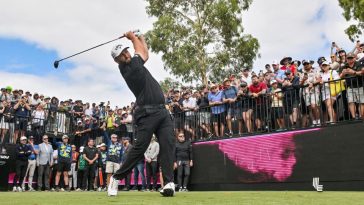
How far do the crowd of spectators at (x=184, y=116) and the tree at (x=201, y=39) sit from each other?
10106 mm

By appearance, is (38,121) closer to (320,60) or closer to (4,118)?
(4,118)

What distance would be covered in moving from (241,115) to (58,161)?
7.96 metres

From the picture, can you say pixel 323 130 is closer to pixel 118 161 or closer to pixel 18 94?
pixel 118 161

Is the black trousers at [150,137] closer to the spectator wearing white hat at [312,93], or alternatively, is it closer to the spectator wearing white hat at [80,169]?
the spectator wearing white hat at [312,93]

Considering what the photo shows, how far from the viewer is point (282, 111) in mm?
11828

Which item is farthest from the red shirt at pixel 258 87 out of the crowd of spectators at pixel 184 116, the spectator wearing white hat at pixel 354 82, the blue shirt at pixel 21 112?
the blue shirt at pixel 21 112

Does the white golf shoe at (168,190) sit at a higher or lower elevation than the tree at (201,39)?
lower

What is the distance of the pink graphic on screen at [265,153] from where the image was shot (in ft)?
37.1

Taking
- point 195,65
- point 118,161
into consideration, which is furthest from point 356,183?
point 195,65

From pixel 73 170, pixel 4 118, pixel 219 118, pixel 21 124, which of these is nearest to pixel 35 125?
pixel 21 124

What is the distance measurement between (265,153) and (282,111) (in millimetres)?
1252

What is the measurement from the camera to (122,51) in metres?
6.56

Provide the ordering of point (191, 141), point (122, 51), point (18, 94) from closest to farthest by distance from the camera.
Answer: point (122, 51), point (191, 141), point (18, 94)

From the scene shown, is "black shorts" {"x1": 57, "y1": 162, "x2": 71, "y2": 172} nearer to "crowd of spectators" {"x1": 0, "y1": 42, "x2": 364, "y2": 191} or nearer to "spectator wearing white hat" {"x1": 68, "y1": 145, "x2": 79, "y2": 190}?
"crowd of spectators" {"x1": 0, "y1": 42, "x2": 364, "y2": 191}
